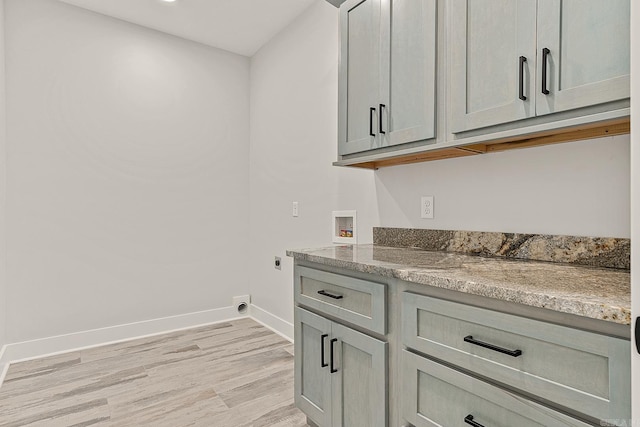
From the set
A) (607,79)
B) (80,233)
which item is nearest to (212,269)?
(80,233)

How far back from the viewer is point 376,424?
1312 millimetres

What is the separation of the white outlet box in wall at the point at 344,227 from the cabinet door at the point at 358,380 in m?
0.93

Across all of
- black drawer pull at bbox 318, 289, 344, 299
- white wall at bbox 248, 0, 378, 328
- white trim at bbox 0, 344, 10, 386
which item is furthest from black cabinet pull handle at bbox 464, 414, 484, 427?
white trim at bbox 0, 344, 10, 386

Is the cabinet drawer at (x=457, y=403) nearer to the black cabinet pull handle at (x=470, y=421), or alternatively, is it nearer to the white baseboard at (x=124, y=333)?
the black cabinet pull handle at (x=470, y=421)

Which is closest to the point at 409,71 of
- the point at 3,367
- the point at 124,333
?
the point at 124,333

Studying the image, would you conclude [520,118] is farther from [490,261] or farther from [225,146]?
[225,146]

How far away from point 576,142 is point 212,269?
3.00 metres

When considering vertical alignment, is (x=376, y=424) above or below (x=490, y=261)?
below

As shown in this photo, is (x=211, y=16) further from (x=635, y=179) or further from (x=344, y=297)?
(x=635, y=179)

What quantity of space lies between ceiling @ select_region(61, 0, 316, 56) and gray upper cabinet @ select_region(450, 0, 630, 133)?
1.78 meters

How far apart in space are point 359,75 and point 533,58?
83cm

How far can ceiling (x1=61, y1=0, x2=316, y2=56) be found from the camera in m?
2.68

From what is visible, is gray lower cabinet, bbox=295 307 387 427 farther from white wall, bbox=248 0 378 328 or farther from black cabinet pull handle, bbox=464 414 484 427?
white wall, bbox=248 0 378 328

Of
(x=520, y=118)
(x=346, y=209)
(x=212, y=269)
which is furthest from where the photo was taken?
(x=212, y=269)
